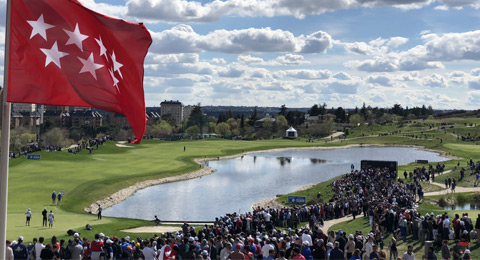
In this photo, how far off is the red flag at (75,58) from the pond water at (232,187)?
3605 centimetres

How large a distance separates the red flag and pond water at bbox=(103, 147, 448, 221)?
36.1 metres

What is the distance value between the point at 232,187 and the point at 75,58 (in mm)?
56869

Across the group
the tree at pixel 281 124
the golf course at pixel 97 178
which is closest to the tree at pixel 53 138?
the golf course at pixel 97 178

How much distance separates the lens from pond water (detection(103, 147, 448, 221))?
5119 centimetres

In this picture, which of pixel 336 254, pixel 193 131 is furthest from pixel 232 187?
pixel 193 131

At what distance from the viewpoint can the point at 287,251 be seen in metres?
19.3

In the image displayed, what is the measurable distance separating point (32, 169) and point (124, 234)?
3828 centimetres

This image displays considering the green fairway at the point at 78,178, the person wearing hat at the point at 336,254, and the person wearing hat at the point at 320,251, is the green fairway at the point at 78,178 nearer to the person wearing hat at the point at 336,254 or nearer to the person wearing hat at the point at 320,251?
the person wearing hat at the point at 320,251

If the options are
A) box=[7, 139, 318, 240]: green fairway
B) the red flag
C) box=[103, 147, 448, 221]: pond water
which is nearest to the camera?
the red flag

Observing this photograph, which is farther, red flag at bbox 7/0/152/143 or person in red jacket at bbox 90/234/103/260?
person in red jacket at bbox 90/234/103/260

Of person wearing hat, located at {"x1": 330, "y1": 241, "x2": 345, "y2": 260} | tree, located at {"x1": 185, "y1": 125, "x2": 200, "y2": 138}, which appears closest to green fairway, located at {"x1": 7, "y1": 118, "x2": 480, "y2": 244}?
person wearing hat, located at {"x1": 330, "y1": 241, "x2": 345, "y2": 260}

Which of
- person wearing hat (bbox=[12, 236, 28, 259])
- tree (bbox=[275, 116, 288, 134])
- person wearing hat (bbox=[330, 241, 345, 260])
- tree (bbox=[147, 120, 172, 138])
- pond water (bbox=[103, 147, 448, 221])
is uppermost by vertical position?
tree (bbox=[275, 116, 288, 134])

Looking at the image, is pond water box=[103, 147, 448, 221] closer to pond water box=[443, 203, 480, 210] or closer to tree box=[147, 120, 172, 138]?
pond water box=[443, 203, 480, 210]

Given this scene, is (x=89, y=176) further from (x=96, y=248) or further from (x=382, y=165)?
(x=96, y=248)
